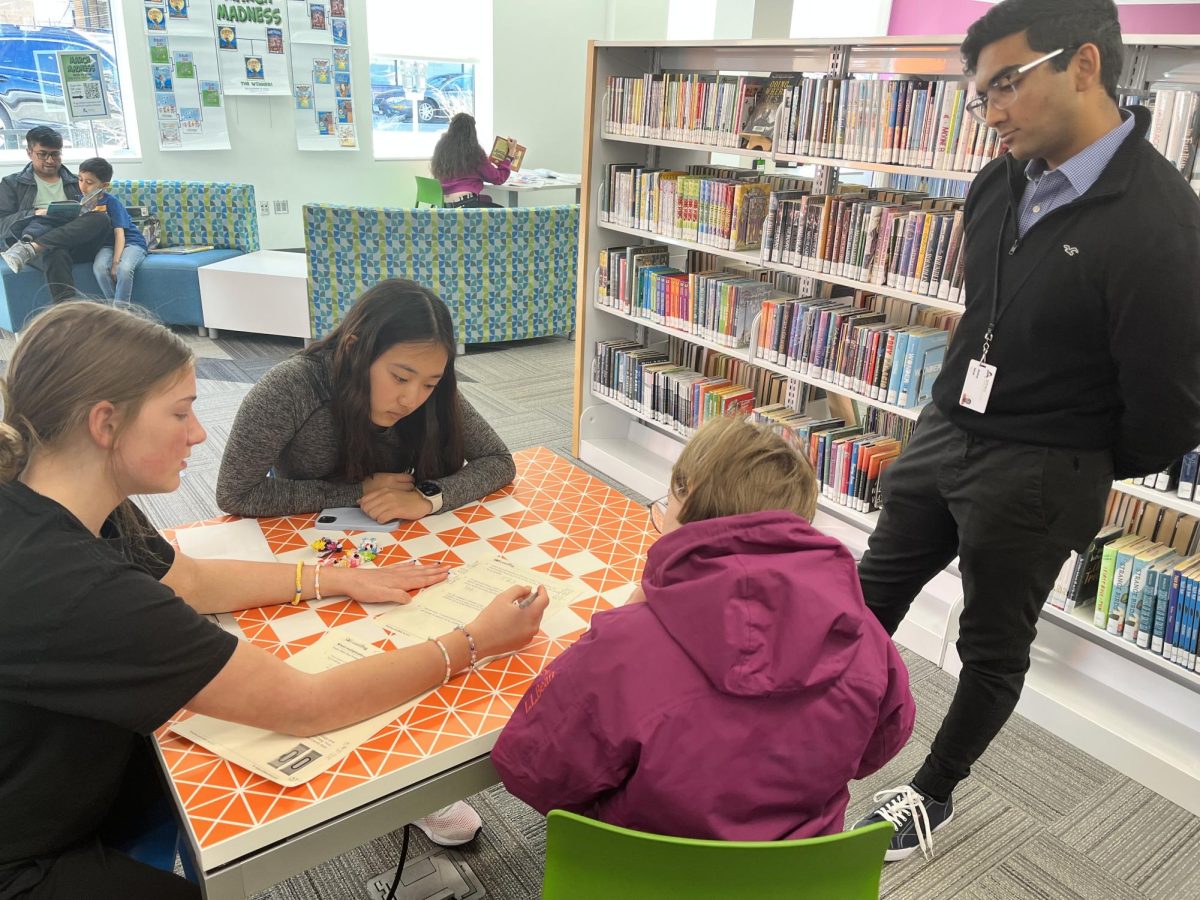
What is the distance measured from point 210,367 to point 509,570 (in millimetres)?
4082

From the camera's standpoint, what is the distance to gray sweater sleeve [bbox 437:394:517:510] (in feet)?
5.67

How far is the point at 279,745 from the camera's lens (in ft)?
3.48

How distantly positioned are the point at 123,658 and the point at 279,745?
0.22m

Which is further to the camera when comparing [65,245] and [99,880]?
[65,245]

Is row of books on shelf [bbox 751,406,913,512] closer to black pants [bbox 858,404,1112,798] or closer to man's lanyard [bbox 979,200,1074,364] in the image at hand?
black pants [bbox 858,404,1112,798]

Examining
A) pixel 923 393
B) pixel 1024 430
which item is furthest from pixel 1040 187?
pixel 923 393

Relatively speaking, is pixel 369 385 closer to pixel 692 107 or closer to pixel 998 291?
pixel 998 291

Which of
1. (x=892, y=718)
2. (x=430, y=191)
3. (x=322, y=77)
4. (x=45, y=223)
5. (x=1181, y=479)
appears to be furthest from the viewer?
(x=322, y=77)

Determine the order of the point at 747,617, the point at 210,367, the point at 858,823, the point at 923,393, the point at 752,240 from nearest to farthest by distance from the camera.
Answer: the point at 747,617 → the point at 858,823 → the point at 923,393 → the point at 752,240 → the point at 210,367

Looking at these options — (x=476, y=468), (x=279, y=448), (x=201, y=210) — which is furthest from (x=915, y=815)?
(x=201, y=210)

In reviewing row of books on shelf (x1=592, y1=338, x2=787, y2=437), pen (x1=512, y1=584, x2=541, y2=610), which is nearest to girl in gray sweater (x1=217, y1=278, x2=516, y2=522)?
pen (x1=512, y1=584, x2=541, y2=610)

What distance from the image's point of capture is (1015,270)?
168cm

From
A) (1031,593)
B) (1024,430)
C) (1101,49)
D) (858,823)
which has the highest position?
(1101,49)

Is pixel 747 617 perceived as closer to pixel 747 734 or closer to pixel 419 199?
pixel 747 734
